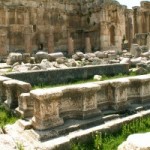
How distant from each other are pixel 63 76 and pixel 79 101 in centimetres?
477

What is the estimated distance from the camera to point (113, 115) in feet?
18.6

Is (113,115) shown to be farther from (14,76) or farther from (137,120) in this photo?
(14,76)

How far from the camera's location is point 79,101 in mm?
5438

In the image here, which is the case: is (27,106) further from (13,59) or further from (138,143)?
(13,59)

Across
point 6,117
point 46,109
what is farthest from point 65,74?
point 46,109

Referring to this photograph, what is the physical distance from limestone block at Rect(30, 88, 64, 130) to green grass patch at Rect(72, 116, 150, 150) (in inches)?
24.5

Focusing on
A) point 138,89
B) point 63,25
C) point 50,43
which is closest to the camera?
point 138,89

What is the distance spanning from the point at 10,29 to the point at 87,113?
19398mm

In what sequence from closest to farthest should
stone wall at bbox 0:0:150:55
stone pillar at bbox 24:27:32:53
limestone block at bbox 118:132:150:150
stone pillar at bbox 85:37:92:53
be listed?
limestone block at bbox 118:132:150:150 < stone pillar at bbox 24:27:32:53 < stone wall at bbox 0:0:150:55 < stone pillar at bbox 85:37:92:53

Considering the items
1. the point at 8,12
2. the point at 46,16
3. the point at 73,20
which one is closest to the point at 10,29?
the point at 8,12

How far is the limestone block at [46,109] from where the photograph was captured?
4758 millimetres

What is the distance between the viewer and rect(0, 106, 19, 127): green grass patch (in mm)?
5881

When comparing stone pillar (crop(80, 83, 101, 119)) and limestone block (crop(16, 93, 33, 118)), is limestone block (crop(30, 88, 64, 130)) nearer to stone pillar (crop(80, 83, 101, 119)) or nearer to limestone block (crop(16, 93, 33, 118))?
stone pillar (crop(80, 83, 101, 119))

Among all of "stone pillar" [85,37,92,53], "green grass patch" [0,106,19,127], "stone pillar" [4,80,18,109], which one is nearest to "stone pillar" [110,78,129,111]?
"green grass patch" [0,106,19,127]
